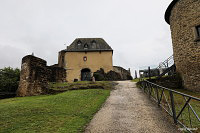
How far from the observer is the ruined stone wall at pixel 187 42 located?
30.5 ft

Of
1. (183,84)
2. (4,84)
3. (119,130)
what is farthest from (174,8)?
(4,84)

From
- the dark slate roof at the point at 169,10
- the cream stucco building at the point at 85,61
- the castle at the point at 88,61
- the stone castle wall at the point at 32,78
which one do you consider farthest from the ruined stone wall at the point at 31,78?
the dark slate roof at the point at 169,10

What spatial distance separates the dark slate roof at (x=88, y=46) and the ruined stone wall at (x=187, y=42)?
43.1 ft

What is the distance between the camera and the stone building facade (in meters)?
9.30

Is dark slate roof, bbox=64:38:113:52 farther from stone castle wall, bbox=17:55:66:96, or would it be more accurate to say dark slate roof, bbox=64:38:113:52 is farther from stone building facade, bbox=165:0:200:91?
stone building facade, bbox=165:0:200:91

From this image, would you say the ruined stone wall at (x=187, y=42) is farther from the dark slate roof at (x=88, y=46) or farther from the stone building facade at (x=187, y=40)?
the dark slate roof at (x=88, y=46)

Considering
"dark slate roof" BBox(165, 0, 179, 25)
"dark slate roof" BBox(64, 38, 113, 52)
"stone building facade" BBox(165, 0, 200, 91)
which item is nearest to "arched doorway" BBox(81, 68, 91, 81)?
"dark slate roof" BBox(64, 38, 113, 52)

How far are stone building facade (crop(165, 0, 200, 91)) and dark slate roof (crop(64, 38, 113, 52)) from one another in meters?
13.0

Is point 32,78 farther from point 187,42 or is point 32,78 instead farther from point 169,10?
point 169,10

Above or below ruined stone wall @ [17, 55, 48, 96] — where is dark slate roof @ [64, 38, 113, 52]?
above

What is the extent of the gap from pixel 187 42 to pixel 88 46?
17.0 metres

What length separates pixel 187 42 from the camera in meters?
9.97

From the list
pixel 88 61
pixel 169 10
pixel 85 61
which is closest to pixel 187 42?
pixel 169 10

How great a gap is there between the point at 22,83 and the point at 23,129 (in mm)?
8391
